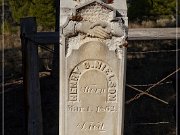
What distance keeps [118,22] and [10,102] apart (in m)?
4.60

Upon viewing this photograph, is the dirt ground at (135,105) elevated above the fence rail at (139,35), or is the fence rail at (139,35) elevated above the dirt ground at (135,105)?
the fence rail at (139,35)

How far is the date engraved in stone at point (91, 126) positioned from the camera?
13.4 feet

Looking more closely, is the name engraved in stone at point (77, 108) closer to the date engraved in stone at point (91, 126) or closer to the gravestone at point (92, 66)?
the gravestone at point (92, 66)

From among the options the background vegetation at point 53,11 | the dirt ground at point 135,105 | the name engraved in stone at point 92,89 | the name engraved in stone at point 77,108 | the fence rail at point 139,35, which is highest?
the background vegetation at point 53,11

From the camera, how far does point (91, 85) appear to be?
398 centimetres

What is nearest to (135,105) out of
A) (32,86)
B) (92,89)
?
(32,86)

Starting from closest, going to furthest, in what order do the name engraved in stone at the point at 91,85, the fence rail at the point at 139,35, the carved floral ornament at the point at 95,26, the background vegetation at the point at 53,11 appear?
the carved floral ornament at the point at 95,26
the name engraved in stone at the point at 91,85
the fence rail at the point at 139,35
the background vegetation at the point at 53,11

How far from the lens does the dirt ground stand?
720 cm

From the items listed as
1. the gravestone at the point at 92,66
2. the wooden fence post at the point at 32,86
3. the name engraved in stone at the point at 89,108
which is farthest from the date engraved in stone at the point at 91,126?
the wooden fence post at the point at 32,86

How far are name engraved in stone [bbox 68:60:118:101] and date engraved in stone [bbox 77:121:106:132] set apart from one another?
212mm

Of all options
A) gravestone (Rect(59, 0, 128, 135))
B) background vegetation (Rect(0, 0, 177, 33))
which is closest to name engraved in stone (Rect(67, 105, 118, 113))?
gravestone (Rect(59, 0, 128, 135))

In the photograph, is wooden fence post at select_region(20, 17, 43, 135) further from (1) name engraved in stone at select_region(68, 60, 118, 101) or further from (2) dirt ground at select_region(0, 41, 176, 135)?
(2) dirt ground at select_region(0, 41, 176, 135)

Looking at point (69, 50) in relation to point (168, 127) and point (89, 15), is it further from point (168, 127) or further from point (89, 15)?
point (168, 127)

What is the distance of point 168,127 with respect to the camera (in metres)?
7.25
